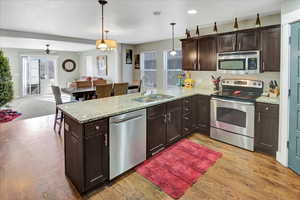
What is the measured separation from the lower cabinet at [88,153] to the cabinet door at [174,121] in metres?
1.36

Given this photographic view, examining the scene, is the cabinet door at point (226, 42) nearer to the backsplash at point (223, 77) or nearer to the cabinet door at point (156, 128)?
the backsplash at point (223, 77)

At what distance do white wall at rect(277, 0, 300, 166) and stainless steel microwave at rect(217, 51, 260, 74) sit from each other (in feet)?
2.02

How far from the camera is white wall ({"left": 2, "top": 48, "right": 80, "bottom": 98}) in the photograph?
27.7 feet

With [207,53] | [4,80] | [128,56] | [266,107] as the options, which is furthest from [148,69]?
[266,107]

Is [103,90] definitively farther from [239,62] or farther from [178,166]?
[239,62]

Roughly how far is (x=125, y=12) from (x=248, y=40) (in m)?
2.34

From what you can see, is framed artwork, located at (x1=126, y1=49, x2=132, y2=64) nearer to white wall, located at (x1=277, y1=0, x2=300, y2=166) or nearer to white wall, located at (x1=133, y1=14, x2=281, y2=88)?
white wall, located at (x1=133, y1=14, x2=281, y2=88)

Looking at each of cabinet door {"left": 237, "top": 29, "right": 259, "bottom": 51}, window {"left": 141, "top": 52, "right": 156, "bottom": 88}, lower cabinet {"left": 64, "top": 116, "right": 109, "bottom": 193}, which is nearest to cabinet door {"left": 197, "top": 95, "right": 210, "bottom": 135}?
cabinet door {"left": 237, "top": 29, "right": 259, "bottom": 51}

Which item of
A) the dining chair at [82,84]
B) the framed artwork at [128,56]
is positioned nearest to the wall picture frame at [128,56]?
the framed artwork at [128,56]

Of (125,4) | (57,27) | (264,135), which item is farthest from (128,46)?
(264,135)

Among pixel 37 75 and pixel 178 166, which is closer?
pixel 178 166

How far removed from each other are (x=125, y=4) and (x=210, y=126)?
2818 mm

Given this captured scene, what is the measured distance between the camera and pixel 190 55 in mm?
4359

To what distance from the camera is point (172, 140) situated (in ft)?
11.1
